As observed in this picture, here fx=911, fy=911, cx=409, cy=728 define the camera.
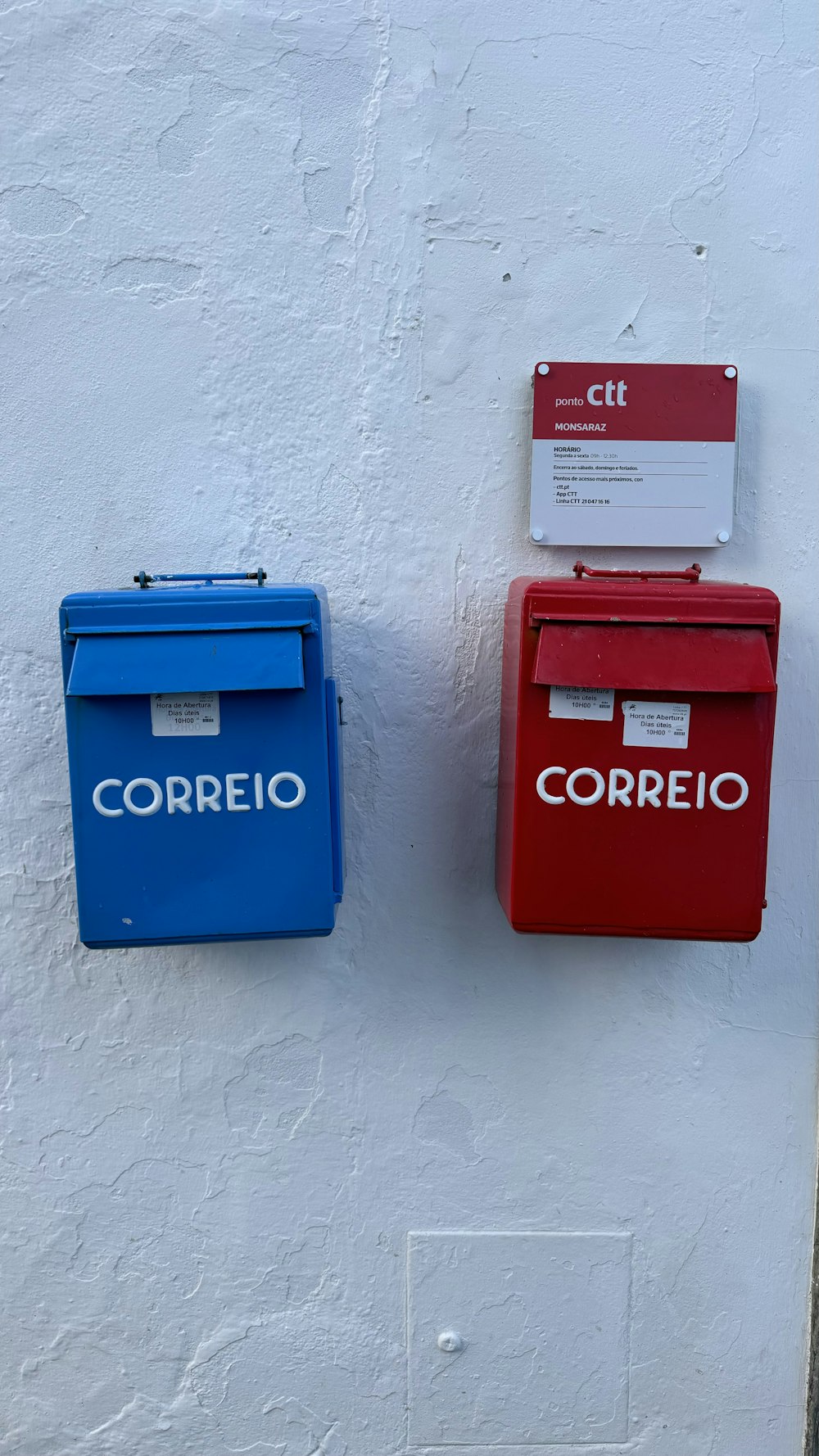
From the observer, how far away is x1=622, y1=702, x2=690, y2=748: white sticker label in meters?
1.32

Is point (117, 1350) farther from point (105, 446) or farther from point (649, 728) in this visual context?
point (105, 446)

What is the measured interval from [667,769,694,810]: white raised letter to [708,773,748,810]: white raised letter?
4 centimetres

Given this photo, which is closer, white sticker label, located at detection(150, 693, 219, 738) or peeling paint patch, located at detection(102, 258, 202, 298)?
white sticker label, located at detection(150, 693, 219, 738)

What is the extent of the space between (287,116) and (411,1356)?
2.13m

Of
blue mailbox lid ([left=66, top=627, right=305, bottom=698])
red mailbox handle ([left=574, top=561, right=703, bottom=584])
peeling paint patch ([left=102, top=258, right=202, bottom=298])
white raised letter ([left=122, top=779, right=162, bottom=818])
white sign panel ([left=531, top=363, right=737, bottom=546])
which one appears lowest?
white raised letter ([left=122, top=779, right=162, bottom=818])

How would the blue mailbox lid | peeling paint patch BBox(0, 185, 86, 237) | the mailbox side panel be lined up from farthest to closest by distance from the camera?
peeling paint patch BBox(0, 185, 86, 237), the mailbox side panel, the blue mailbox lid

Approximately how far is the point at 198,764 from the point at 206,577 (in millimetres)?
343

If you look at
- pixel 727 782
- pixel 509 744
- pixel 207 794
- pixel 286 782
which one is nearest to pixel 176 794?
pixel 207 794

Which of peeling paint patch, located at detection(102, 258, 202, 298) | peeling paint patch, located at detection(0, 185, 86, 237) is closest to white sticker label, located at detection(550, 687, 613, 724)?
peeling paint patch, located at detection(102, 258, 202, 298)

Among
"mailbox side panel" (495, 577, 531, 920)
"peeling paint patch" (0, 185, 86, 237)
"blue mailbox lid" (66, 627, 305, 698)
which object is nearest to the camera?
"blue mailbox lid" (66, 627, 305, 698)

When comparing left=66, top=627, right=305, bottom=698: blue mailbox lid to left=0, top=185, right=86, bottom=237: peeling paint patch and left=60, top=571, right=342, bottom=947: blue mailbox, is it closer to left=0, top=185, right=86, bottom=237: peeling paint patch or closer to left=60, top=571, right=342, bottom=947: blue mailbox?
left=60, top=571, right=342, bottom=947: blue mailbox

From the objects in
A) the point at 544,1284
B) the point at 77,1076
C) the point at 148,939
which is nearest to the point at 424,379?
the point at 148,939

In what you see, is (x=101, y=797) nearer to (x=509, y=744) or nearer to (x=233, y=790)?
(x=233, y=790)

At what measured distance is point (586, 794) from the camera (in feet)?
4.42
